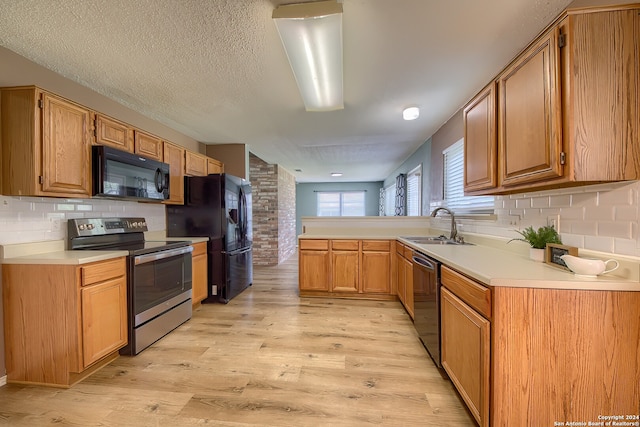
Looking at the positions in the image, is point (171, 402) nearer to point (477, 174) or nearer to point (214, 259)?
point (214, 259)

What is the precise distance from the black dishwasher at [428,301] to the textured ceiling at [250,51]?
162cm

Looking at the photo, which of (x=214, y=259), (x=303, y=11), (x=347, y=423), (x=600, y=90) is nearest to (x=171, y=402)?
(x=347, y=423)

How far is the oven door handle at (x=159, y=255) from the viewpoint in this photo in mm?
2213

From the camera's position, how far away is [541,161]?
4.50 ft

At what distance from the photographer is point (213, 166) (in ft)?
13.4

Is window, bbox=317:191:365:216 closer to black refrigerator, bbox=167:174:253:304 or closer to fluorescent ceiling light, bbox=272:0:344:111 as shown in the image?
black refrigerator, bbox=167:174:253:304

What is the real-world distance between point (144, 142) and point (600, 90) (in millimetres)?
3604

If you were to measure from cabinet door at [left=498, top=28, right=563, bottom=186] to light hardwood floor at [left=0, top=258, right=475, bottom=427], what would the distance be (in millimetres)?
1515

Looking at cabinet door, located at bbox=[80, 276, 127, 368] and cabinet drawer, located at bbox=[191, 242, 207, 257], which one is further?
cabinet drawer, located at bbox=[191, 242, 207, 257]

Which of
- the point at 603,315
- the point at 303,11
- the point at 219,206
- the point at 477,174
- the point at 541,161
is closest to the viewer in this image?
the point at 603,315

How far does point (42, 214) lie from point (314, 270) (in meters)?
2.83

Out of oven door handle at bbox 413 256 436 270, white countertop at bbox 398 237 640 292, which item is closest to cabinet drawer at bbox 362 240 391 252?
oven door handle at bbox 413 256 436 270

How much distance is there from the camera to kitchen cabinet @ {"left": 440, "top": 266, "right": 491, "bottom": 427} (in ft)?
4.15

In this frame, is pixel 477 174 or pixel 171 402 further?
pixel 477 174
